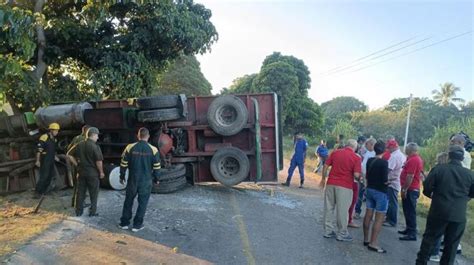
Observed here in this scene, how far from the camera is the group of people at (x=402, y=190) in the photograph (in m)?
5.26

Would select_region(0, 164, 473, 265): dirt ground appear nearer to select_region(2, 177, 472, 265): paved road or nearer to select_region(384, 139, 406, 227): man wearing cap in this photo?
select_region(2, 177, 472, 265): paved road

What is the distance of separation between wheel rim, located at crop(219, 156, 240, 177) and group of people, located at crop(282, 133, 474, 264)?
2.89 metres

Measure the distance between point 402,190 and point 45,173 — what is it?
7.14 metres

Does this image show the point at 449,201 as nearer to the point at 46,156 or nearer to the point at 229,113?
the point at 229,113

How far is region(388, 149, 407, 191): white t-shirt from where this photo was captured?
7198 mm

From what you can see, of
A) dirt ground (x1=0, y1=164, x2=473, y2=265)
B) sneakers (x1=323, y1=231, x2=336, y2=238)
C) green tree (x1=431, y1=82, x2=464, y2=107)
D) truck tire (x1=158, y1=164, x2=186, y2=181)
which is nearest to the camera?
dirt ground (x1=0, y1=164, x2=473, y2=265)

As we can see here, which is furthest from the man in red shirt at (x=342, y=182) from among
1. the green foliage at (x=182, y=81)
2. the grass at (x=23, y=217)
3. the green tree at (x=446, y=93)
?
the green tree at (x=446, y=93)

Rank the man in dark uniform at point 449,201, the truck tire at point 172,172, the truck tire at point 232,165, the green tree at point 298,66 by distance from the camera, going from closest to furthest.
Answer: the man in dark uniform at point 449,201
the truck tire at point 172,172
the truck tire at point 232,165
the green tree at point 298,66

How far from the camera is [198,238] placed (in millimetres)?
6301

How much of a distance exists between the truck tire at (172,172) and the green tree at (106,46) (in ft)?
14.1

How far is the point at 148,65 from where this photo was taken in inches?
523

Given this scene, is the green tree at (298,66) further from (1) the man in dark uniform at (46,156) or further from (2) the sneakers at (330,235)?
(2) the sneakers at (330,235)

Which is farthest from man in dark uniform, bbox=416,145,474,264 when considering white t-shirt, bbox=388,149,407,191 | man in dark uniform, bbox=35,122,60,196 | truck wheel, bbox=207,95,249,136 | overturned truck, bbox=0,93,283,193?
man in dark uniform, bbox=35,122,60,196

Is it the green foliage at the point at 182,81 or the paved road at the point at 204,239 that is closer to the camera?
the paved road at the point at 204,239
